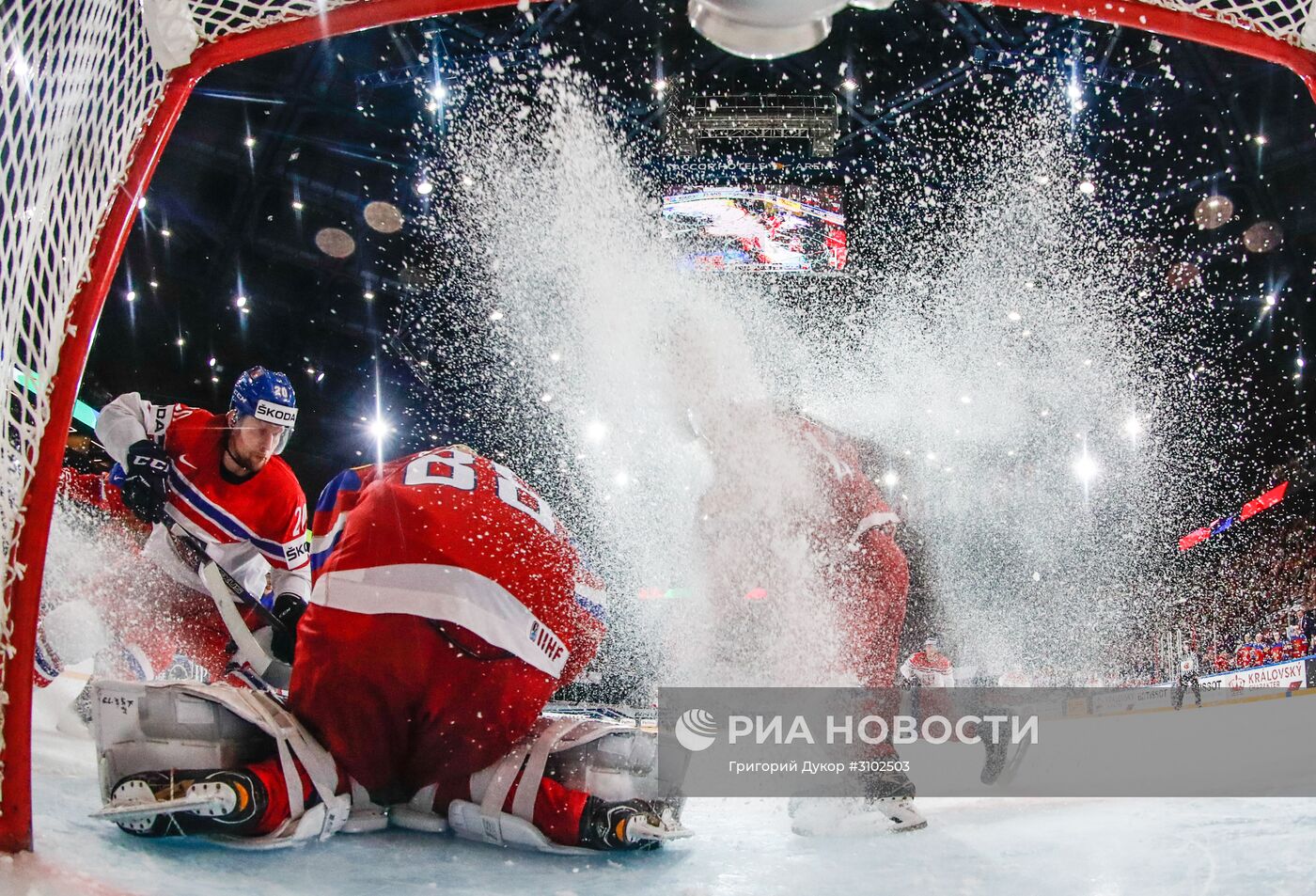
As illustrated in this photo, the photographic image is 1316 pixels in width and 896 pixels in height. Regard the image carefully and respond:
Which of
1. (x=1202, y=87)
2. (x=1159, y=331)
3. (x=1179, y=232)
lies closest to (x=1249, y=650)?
(x=1159, y=331)

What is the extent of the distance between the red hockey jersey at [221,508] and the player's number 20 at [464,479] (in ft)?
3.00

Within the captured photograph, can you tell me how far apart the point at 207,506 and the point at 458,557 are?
3.82 ft

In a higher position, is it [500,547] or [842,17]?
[842,17]

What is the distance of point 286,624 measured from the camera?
2.04m

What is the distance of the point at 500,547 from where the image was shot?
4.78ft

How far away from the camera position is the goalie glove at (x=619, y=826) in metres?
1.30

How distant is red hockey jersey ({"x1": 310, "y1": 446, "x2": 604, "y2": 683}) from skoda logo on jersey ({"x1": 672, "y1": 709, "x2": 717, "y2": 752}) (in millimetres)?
234

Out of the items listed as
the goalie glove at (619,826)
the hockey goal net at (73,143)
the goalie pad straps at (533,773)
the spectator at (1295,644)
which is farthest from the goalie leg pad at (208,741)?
the spectator at (1295,644)

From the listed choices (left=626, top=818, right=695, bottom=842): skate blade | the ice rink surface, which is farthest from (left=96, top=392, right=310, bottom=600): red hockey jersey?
(left=626, top=818, right=695, bottom=842): skate blade

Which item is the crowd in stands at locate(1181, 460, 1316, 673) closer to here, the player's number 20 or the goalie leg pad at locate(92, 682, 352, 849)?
the player's number 20

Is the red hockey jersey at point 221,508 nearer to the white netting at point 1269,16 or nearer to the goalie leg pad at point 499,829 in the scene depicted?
the goalie leg pad at point 499,829

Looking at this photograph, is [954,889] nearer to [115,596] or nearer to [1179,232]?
[115,596]

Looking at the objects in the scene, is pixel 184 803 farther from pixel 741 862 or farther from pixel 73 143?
pixel 73 143

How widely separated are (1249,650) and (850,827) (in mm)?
9936
